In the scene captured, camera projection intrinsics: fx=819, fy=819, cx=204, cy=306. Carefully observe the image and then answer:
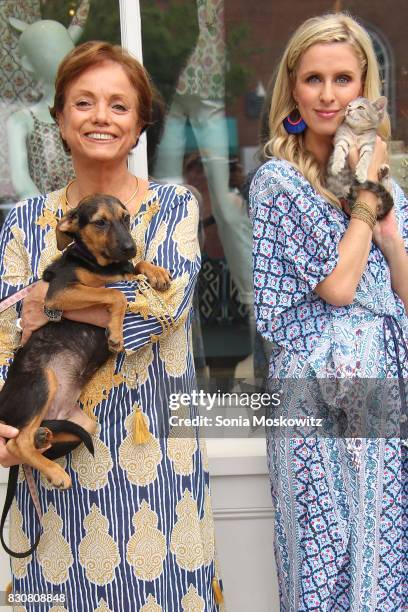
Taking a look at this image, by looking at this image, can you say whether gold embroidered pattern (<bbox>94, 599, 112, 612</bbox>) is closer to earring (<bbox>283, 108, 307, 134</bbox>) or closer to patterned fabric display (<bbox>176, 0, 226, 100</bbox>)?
earring (<bbox>283, 108, 307, 134</bbox>)

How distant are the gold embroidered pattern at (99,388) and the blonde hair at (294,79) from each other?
726 millimetres

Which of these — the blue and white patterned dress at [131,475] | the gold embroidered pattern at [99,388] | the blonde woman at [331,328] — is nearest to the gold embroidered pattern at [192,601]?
the blue and white patterned dress at [131,475]

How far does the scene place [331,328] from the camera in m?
2.18

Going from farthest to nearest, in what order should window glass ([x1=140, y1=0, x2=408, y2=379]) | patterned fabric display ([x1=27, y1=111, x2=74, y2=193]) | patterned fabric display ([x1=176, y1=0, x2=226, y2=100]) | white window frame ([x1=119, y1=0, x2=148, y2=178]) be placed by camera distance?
patterned fabric display ([x1=176, y1=0, x2=226, y2=100])
window glass ([x1=140, y1=0, x2=408, y2=379])
patterned fabric display ([x1=27, y1=111, x2=74, y2=193])
white window frame ([x1=119, y1=0, x2=148, y2=178])

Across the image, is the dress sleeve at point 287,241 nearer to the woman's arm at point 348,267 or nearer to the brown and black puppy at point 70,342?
the woman's arm at point 348,267

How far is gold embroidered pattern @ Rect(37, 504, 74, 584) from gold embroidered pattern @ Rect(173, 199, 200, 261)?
0.76 metres

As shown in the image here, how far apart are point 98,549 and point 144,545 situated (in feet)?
0.40

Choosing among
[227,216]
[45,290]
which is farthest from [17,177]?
[45,290]

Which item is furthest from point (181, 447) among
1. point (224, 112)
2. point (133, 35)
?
point (224, 112)

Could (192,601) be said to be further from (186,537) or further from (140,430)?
(140,430)

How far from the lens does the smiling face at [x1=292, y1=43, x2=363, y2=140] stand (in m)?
2.20

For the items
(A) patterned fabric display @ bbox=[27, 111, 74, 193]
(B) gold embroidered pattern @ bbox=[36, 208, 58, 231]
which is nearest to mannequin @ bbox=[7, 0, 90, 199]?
(A) patterned fabric display @ bbox=[27, 111, 74, 193]

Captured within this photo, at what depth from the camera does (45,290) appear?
2092 mm

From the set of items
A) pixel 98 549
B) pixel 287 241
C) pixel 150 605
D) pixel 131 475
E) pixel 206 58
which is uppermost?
pixel 206 58
